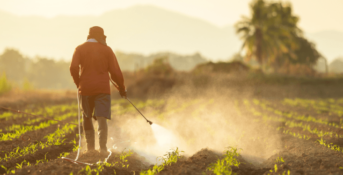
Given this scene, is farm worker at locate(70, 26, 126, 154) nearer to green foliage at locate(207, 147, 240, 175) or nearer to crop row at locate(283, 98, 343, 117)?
green foliage at locate(207, 147, 240, 175)

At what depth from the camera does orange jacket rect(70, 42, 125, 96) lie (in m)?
4.83

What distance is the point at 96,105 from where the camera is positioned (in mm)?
4832

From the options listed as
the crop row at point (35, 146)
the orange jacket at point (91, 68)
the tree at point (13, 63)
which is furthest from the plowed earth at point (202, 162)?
the tree at point (13, 63)

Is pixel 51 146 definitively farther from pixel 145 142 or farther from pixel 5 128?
pixel 5 128

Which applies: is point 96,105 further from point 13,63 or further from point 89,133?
point 13,63

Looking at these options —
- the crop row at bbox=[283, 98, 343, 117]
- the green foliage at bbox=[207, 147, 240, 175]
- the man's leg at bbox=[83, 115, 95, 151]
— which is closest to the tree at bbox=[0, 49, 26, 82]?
the crop row at bbox=[283, 98, 343, 117]

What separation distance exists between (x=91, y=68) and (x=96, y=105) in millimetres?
653

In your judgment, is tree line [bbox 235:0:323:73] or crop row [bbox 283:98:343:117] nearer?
crop row [bbox 283:98:343:117]

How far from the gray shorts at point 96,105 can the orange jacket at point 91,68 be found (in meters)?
0.11

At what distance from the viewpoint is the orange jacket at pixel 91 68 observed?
4.83 meters

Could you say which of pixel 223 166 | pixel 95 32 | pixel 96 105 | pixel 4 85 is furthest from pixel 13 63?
pixel 223 166

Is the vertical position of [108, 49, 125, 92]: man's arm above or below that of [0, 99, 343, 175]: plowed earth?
above

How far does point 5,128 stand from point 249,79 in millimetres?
26785

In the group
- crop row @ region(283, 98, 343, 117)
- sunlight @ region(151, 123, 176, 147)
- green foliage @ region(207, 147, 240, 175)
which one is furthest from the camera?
crop row @ region(283, 98, 343, 117)
